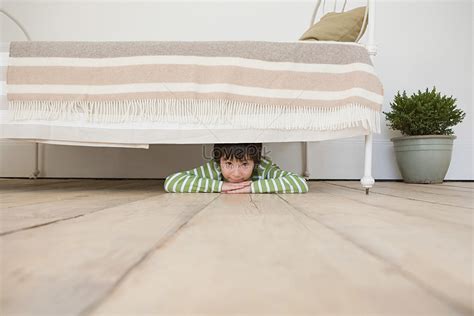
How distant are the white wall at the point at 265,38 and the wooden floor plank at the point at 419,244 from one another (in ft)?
4.60

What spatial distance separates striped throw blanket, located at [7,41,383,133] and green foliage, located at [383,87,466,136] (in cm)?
75

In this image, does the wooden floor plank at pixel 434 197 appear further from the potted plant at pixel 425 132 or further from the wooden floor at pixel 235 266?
the potted plant at pixel 425 132

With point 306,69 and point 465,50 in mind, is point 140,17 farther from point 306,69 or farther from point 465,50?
point 465,50

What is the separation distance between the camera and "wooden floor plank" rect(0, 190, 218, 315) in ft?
0.86

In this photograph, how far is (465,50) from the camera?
219 cm

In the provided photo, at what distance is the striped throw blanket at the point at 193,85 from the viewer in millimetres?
1204

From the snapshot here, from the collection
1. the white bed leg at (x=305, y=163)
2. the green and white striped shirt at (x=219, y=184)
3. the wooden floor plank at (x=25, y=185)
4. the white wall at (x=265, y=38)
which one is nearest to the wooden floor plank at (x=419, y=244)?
the green and white striped shirt at (x=219, y=184)

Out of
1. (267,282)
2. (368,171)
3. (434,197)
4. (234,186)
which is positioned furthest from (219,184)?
(267,282)

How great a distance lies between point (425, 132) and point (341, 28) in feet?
2.70

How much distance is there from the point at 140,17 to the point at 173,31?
203mm

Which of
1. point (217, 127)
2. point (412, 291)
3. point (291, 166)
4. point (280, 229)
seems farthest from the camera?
point (291, 166)

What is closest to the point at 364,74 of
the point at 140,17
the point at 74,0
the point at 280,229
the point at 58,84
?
the point at 280,229

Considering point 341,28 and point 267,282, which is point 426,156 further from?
point 267,282

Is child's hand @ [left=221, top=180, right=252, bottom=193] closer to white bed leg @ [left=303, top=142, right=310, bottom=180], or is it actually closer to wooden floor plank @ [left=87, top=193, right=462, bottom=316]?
wooden floor plank @ [left=87, top=193, right=462, bottom=316]
